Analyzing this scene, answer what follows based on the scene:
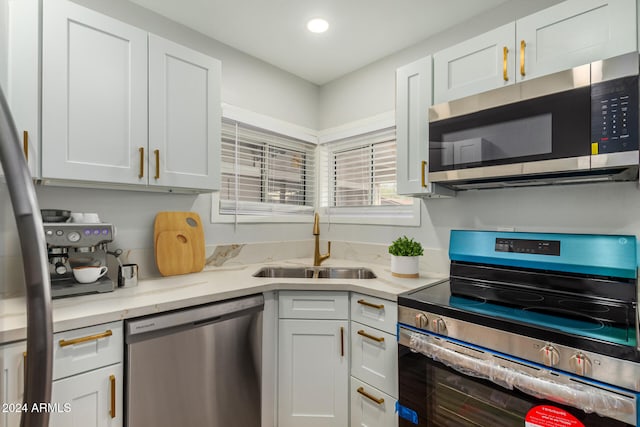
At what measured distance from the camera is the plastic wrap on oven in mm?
970

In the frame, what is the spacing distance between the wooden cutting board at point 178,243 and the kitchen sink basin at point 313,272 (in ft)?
1.56

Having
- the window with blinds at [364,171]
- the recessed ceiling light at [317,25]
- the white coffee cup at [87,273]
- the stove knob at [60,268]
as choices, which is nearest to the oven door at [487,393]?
the window with blinds at [364,171]

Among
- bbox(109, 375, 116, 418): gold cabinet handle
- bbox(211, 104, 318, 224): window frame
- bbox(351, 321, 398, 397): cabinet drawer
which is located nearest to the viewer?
bbox(109, 375, 116, 418): gold cabinet handle

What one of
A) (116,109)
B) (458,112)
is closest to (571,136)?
(458,112)

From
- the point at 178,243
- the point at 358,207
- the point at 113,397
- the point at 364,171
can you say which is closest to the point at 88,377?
the point at 113,397

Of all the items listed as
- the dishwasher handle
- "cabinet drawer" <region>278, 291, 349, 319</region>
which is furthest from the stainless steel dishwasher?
"cabinet drawer" <region>278, 291, 349, 319</region>

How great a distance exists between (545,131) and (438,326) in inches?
37.3

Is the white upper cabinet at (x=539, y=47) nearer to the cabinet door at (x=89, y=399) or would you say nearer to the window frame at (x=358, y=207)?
the window frame at (x=358, y=207)

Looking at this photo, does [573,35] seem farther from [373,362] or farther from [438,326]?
[373,362]

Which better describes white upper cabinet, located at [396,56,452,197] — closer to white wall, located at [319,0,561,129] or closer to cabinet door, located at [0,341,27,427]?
white wall, located at [319,0,561,129]

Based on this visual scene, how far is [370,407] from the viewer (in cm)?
171

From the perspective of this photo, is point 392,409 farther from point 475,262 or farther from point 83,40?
point 83,40

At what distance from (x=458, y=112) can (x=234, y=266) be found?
1.76 metres

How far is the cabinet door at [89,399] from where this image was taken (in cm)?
115
